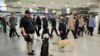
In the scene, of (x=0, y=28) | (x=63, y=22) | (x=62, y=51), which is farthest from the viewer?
(x=0, y=28)

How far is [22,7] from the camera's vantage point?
46969 mm

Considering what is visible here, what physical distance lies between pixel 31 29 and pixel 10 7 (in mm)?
32670

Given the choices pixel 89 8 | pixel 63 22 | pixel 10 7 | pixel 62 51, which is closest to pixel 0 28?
pixel 63 22

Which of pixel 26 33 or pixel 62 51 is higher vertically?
pixel 26 33

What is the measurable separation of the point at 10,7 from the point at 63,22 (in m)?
27.5

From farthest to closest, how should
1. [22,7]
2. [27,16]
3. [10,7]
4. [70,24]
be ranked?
[22,7] → [10,7] → [70,24] → [27,16]

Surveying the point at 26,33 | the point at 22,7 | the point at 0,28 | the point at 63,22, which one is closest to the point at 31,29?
the point at 26,33

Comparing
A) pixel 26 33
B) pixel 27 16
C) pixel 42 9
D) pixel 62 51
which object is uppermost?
pixel 27 16

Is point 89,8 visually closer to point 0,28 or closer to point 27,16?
point 0,28

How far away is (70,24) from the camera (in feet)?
44.9

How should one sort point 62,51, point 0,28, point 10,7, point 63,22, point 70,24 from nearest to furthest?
point 62,51
point 70,24
point 63,22
point 0,28
point 10,7

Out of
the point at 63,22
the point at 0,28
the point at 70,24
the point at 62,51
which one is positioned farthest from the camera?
the point at 0,28

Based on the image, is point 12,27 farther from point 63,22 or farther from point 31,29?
point 31,29

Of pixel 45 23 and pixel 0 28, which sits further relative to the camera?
pixel 0 28
